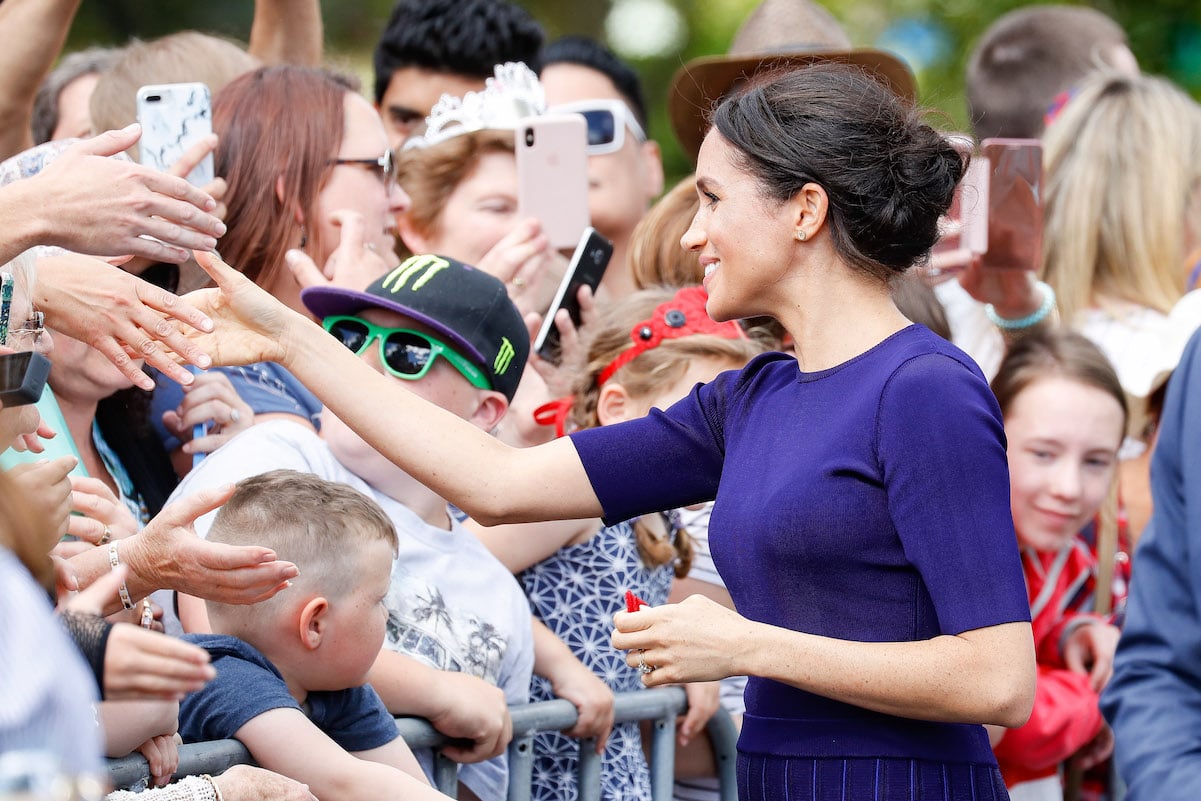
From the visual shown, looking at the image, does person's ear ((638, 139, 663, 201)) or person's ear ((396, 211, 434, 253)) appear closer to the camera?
person's ear ((396, 211, 434, 253))

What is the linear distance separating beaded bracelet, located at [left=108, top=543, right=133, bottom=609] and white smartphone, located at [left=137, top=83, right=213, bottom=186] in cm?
118

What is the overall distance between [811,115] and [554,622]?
1.50 meters

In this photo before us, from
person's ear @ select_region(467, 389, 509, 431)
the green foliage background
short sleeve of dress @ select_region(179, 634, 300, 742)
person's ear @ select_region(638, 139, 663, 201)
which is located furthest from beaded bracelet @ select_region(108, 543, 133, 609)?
the green foliage background

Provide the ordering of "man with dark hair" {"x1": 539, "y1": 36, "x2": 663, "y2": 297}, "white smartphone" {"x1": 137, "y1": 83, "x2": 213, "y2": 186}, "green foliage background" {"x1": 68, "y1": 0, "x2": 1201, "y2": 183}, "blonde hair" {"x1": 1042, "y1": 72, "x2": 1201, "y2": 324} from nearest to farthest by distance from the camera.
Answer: "white smartphone" {"x1": 137, "y1": 83, "x2": 213, "y2": 186} < "blonde hair" {"x1": 1042, "y1": 72, "x2": 1201, "y2": 324} < "man with dark hair" {"x1": 539, "y1": 36, "x2": 663, "y2": 297} < "green foliage background" {"x1": 68, "y1": 0, "x2": 1201, "y2": 183}

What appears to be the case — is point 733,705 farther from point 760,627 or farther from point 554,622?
point 760,627

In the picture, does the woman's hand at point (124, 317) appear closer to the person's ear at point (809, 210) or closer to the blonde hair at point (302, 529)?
the blonde hair at point (302, 529)

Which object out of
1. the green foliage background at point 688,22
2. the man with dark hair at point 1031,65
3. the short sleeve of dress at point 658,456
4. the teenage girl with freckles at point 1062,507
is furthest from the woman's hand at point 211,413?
the green foliage background at point 688,22

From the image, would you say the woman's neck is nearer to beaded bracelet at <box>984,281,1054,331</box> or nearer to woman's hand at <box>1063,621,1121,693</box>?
woman's hand at <box>1063,621,1121,693</box>

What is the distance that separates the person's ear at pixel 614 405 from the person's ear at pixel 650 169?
5.99ft

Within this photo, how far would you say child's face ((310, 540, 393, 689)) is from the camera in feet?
8.12

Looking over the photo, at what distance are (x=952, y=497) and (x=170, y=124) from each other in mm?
1972

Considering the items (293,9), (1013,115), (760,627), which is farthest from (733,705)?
(1013,115)

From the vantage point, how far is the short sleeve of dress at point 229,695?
235 cm

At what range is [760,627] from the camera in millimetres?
2123
